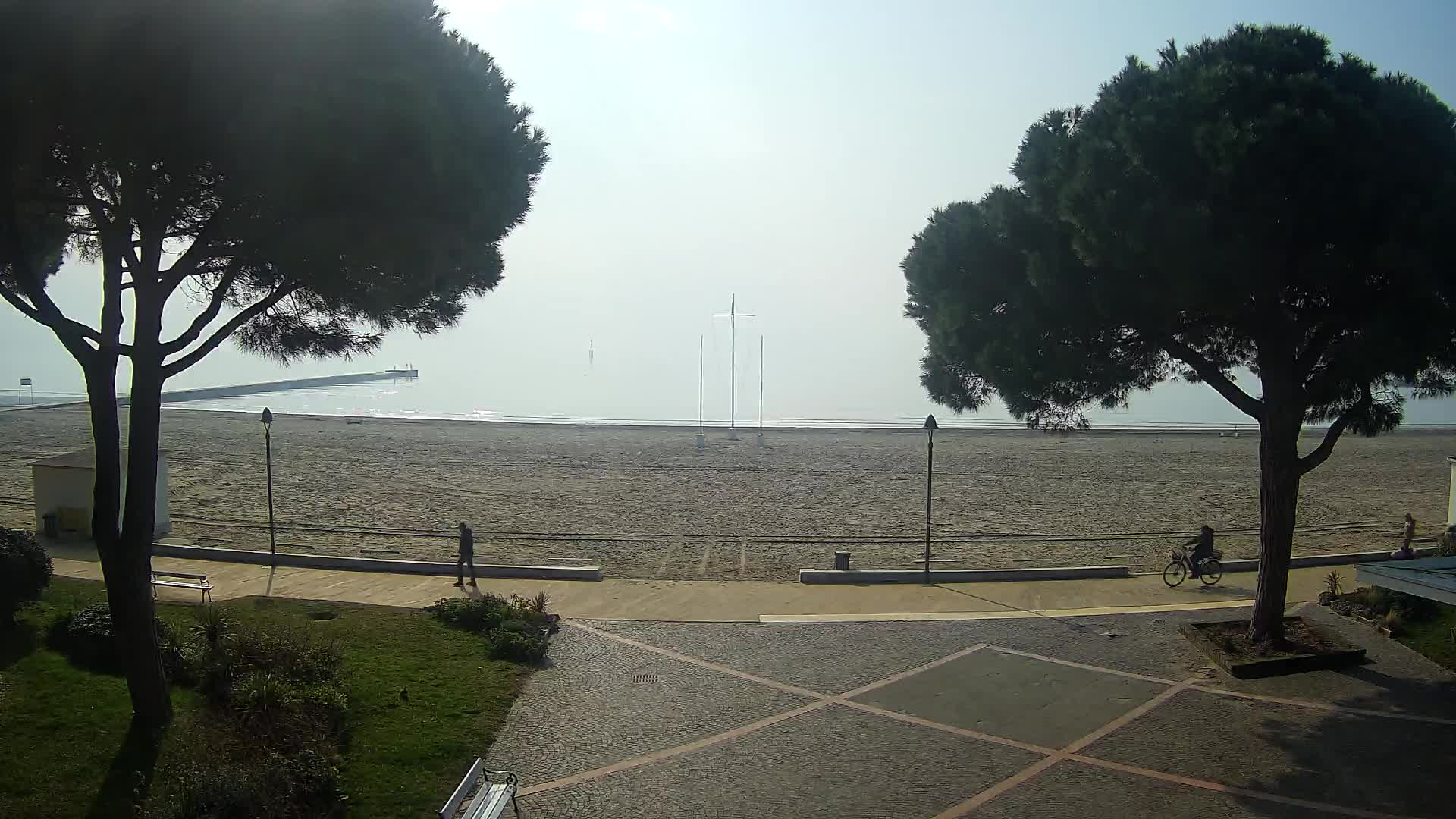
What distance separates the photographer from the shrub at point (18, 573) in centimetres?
1088

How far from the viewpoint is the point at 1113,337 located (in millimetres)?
12680

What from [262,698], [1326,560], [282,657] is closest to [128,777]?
[262,698]

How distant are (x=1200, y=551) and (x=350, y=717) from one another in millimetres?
15300

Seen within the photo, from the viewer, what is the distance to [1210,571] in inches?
701

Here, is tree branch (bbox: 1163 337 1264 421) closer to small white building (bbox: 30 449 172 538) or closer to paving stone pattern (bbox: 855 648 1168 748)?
paving stone pattern (bbox: 855 648 1168 748)

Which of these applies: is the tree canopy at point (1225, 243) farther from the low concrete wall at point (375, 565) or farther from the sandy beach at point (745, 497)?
the low concrete wall at point (375, 565)

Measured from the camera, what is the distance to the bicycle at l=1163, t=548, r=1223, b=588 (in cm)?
1772

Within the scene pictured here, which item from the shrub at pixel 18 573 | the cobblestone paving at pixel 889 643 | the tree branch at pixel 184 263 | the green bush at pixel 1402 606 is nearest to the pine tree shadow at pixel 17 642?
the shrub at pixel 18 573

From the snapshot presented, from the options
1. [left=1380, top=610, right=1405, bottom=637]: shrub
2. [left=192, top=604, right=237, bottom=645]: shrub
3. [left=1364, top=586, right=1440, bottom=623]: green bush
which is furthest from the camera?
[left=1364, top=586, right=1440, bottom=623]: green bush

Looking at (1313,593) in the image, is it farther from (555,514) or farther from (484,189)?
(555,514)

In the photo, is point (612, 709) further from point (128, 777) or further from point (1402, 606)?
point (1402, 606)

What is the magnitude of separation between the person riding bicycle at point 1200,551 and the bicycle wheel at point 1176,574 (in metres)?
0.16

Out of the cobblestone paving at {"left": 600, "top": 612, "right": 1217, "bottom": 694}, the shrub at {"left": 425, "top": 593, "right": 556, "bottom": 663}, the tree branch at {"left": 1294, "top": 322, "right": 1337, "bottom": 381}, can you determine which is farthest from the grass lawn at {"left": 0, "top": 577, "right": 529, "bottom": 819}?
the tree branch at {"left": 1294, "top": 322, "right": 1337, "bottom": 381}

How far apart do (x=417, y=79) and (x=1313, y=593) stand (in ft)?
55.6
